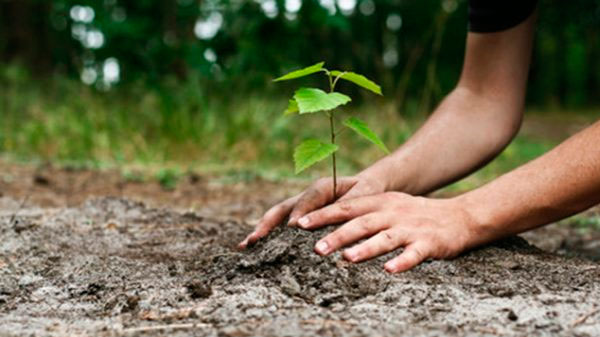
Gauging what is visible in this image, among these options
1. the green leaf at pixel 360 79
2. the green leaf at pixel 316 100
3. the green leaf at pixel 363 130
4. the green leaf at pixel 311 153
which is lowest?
the green leaf at pixel 311 153

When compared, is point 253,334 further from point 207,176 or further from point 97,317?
point 207,176

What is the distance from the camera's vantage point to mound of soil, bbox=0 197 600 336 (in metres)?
1.21

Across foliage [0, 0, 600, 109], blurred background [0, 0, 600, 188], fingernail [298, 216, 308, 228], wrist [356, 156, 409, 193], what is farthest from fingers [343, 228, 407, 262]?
foliage [0, 0, 600, 109]

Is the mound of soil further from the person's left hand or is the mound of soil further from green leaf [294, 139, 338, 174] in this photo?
green leaf [294, 139, 338, 174]

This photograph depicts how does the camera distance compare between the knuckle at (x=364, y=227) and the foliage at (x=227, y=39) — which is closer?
the knuckle at (x=364, y=227)

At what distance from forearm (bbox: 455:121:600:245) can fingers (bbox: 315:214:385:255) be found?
241 mm

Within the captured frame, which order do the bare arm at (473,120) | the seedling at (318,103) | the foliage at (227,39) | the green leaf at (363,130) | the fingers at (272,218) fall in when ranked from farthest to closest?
→ the foliage at (227,39) → the bare arm at (473,120) → the fingers at (272,218) → the green leaf at (363,130) → the seedling at (318,103)

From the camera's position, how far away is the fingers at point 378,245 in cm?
149

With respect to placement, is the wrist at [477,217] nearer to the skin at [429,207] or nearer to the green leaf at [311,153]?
Result: the skin at [429,207]

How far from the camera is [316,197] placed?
1.70m

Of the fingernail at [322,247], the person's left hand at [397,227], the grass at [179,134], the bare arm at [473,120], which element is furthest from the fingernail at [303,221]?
the grass at [179,134]

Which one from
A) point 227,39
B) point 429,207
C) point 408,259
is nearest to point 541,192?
point 429,207

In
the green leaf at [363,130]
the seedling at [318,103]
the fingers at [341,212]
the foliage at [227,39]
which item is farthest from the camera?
the foliage at [227,39]

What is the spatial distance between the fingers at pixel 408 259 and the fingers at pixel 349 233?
0.09 metres
